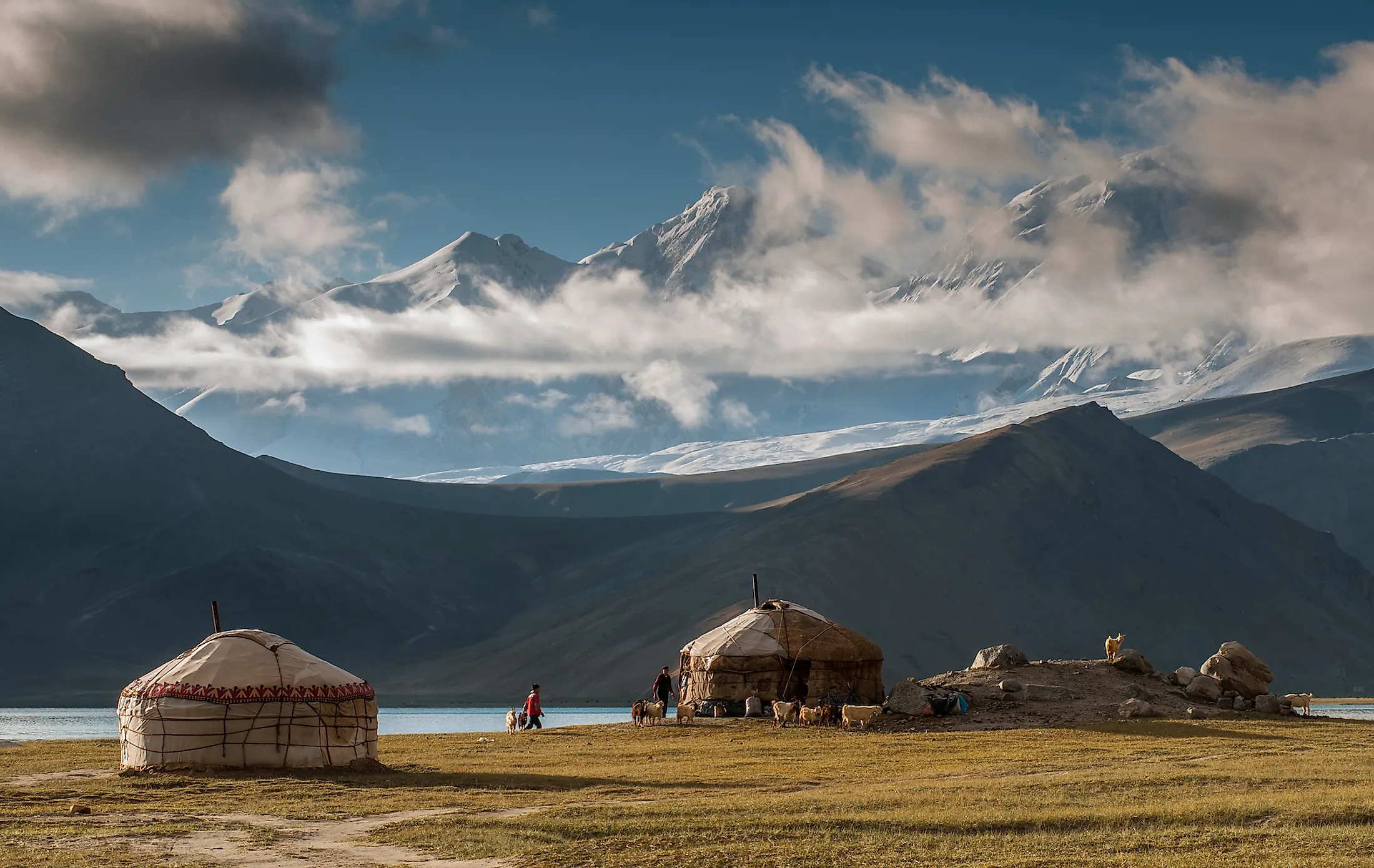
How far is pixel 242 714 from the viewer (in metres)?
29.6

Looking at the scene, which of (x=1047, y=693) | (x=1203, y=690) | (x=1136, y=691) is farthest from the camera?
(x=1203, y=690)

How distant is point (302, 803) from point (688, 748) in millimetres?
12589

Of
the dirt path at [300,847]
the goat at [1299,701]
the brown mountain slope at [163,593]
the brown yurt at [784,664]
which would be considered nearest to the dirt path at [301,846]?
the dirt path at [300,847]

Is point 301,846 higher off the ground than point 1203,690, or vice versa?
point 1203,690

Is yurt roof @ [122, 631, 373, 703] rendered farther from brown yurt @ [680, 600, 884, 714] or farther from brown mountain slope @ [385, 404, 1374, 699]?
brown mountain slope @ [385, 404, 1374, 699]

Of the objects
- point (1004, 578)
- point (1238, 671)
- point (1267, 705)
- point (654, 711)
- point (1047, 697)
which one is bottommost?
point (1267, 705)

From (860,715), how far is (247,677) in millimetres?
16443

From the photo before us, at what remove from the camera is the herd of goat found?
→ 39156 millimetres

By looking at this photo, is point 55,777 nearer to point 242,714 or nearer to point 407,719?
point 242,714

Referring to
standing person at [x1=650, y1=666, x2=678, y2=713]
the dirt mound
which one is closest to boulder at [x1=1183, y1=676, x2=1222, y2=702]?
the dirt mound

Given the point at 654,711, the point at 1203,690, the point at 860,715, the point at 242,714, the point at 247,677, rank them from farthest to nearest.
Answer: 1. the point at 654,711
2. the point at 1203,690
3. the point at 860,715
4. the point at 247,677
5. the point at 242,714

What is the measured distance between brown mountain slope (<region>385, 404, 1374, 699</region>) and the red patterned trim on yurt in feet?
353

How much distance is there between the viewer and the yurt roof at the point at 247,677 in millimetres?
29516

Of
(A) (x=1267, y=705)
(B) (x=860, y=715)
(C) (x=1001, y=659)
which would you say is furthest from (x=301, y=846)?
(A) (x=1267, y=705)
